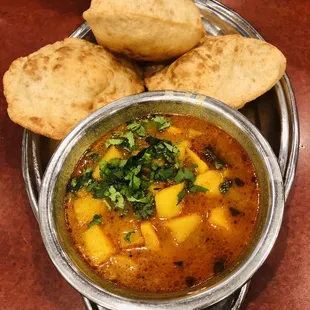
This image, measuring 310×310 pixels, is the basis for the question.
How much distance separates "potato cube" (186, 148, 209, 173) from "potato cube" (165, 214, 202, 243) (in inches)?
8.5

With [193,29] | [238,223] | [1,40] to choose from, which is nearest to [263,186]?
[238,223]

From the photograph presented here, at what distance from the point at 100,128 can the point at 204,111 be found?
0.48 metres

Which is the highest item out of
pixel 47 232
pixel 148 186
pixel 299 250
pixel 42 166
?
pixel 148 186

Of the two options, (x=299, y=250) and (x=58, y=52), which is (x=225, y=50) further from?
(x=299, y=250)

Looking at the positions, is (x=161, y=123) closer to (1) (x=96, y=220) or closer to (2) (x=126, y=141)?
(2) (x=126, y=141)

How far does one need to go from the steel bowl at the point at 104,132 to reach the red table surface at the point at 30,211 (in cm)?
67

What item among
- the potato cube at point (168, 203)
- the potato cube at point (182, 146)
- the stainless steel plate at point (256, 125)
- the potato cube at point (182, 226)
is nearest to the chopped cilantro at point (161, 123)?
the potato cube at point (182, 146)

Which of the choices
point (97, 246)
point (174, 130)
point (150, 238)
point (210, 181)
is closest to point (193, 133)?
point (174, 130)

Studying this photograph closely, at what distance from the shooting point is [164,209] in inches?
76.5

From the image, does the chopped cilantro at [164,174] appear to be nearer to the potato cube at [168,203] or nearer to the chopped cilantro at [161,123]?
the potato cube at [168,203]

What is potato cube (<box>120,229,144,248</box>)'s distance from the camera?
6.28 feet

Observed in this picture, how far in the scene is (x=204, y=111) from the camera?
7.16ft

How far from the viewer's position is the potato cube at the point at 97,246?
1.92 meters

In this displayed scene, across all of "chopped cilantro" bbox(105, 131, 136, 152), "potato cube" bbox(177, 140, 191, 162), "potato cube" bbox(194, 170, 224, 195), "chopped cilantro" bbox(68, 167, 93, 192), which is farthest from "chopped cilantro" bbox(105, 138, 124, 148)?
"potato cube" bbox(194, 170, 224, 195)
